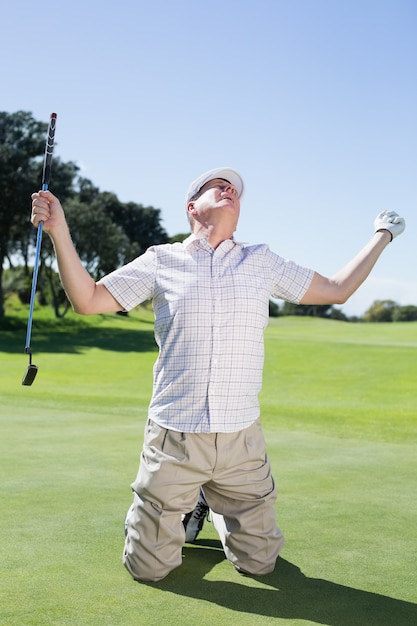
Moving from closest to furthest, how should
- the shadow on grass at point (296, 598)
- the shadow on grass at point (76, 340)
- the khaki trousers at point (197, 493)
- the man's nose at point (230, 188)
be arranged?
the shadow on grass at point (296, 598), the khaki trousers at point (197, 493), the man's nose at point (230, 188), the shadow on grass at point (76, 340)

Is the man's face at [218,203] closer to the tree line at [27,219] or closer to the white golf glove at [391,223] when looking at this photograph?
the white golf glove at [391,223]

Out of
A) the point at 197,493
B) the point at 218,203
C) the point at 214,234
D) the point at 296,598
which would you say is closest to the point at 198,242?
the point at 214,234

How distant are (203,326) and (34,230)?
111ft

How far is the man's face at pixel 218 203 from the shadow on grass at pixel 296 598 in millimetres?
1496

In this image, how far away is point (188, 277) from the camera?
134 inches

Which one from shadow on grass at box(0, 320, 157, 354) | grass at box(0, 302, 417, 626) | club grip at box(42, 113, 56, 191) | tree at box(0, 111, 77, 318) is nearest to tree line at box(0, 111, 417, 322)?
tree at box(0, 111, 77, 318)

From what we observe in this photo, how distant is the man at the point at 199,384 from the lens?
3309 mm

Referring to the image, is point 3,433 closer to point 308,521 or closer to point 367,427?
point 308,521

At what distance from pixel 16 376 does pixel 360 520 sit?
14.6m

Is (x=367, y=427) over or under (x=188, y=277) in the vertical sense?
under

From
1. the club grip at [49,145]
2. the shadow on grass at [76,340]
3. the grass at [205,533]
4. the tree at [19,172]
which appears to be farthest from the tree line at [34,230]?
the club grip at [49,145]

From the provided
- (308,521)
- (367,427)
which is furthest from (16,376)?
(308,521)

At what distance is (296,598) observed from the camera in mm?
2916

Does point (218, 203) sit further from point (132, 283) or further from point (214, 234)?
point (132, 283)
